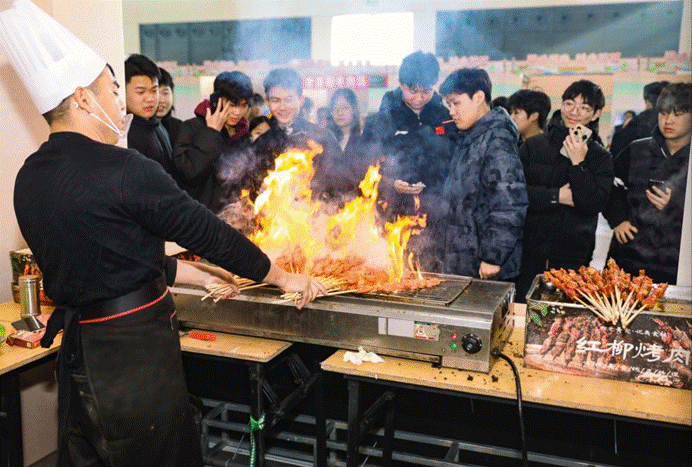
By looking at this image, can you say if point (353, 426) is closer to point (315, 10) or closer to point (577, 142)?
point (577, 142)

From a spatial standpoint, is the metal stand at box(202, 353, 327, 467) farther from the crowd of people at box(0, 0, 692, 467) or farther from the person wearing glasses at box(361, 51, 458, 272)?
the person wearing glasses at box(361, 51, 458, 272)

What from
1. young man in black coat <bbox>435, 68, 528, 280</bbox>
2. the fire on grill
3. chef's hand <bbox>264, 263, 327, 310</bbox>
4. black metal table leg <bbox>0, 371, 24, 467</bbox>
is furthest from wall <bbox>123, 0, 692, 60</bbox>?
black metal table leg <bbox>0, 371, 24, 467</bbox>

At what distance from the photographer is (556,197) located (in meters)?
4.31

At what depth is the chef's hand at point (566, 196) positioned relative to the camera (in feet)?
14.0

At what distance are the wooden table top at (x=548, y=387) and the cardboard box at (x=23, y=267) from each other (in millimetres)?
1936

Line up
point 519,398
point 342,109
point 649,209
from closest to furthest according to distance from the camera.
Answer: point 519,398
point 649,209
point 342,109

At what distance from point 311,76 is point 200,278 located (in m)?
5.61

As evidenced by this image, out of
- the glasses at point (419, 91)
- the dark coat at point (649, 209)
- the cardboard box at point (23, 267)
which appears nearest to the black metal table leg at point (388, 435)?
the cardboard box at point (23, 267)

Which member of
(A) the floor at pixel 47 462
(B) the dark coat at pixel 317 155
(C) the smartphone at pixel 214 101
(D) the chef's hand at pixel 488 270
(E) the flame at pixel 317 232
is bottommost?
(A) the floor at pixel 47 462

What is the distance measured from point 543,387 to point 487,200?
169 cm

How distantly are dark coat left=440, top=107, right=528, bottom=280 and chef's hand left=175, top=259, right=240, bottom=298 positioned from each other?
1.76 meters

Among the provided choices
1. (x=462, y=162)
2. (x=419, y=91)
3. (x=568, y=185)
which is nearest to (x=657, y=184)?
(x=568, y=185)

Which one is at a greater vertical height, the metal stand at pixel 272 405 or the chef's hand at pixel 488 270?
the chef's hand at pixel 488 270

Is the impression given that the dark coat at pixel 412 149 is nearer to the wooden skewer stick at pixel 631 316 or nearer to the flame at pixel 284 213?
the flame at pixel 284 213
